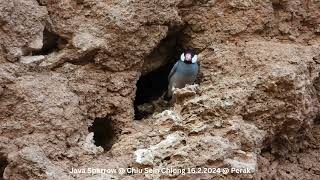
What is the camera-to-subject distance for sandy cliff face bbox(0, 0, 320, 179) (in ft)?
11.9

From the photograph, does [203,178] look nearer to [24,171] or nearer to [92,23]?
[24,171]

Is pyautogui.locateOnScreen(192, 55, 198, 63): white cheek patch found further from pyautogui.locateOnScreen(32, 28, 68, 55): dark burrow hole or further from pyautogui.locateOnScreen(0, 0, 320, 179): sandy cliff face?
pyautogui.locateOnScreen(32, 28, 68, 55): dark burrow hole

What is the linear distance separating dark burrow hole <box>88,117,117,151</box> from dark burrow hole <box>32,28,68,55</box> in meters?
0.56

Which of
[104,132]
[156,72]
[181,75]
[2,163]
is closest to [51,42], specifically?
[104,132]

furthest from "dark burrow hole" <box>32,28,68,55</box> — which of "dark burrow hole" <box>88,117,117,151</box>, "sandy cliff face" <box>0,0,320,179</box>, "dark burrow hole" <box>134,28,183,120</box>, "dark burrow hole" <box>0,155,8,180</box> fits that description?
"dark burrow hole" <box>0,155,8,180</box>

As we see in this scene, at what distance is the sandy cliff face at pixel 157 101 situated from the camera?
11.9 ft

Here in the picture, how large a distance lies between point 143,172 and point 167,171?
0.58ft

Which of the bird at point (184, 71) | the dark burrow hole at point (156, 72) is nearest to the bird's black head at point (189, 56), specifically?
the bird at point (184, 71)

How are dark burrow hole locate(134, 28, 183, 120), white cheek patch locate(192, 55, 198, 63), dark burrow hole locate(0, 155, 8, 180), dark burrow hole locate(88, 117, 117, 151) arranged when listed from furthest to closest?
dark burrow hole locate(134, 28, 183, 120) < white cheek patch locate(192, 55, 198, 63) < dark burrow hole locate(88, 117, 117, 151) < dark burrow hole locate(0, 155, 8, 180)

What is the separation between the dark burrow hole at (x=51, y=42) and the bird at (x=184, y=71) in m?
0.92

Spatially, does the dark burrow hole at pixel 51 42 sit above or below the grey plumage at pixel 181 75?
above

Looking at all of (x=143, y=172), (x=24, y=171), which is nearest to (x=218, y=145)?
(x=143, y=172)

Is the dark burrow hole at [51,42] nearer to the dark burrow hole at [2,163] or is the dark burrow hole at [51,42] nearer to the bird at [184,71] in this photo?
the dark burrow hole at [2,163]

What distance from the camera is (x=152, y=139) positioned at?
3.81 m
